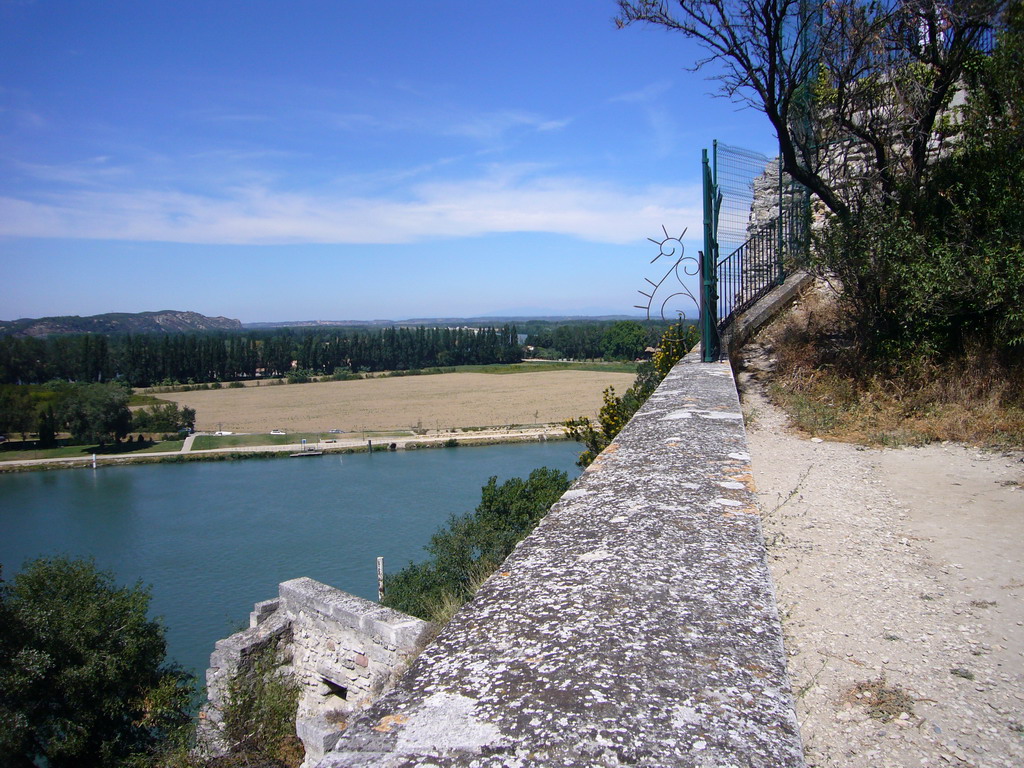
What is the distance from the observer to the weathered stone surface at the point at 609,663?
3.34 ft

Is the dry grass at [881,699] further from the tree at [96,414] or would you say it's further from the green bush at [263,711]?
the tree at [96,414]

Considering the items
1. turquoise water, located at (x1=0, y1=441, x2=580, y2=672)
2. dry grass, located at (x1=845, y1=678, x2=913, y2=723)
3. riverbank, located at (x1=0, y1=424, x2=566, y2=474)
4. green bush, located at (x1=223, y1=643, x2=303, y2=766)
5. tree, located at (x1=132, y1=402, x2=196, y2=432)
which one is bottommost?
turquoise water, located at (x1=0, y1=441, x2=580, y2=672)

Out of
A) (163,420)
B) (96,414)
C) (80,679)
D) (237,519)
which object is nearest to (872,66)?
(80,679)

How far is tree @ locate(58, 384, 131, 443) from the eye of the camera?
48938mm

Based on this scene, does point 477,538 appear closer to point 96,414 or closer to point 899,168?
point 899,168

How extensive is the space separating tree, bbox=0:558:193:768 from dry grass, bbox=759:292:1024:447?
10221 mm

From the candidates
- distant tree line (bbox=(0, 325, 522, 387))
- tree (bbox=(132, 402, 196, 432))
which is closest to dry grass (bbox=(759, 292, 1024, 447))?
tree (bbox=(132, 402, 196, 432))

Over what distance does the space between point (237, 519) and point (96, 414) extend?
84.6 ft

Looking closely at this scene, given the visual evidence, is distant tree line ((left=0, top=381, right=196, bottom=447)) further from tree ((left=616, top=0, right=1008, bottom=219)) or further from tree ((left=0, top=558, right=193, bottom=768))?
tree ((left=616, top=0, right=1008, bottom=219))

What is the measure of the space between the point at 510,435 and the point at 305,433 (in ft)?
54.7

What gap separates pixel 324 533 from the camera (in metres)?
27.4

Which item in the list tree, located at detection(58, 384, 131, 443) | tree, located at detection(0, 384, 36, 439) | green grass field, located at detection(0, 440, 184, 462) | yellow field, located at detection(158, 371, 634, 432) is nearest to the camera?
green grass field, located at detection(0, 440, 184, 462)

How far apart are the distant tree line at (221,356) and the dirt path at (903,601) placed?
72660 millimetres

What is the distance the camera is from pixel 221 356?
8125 cm
